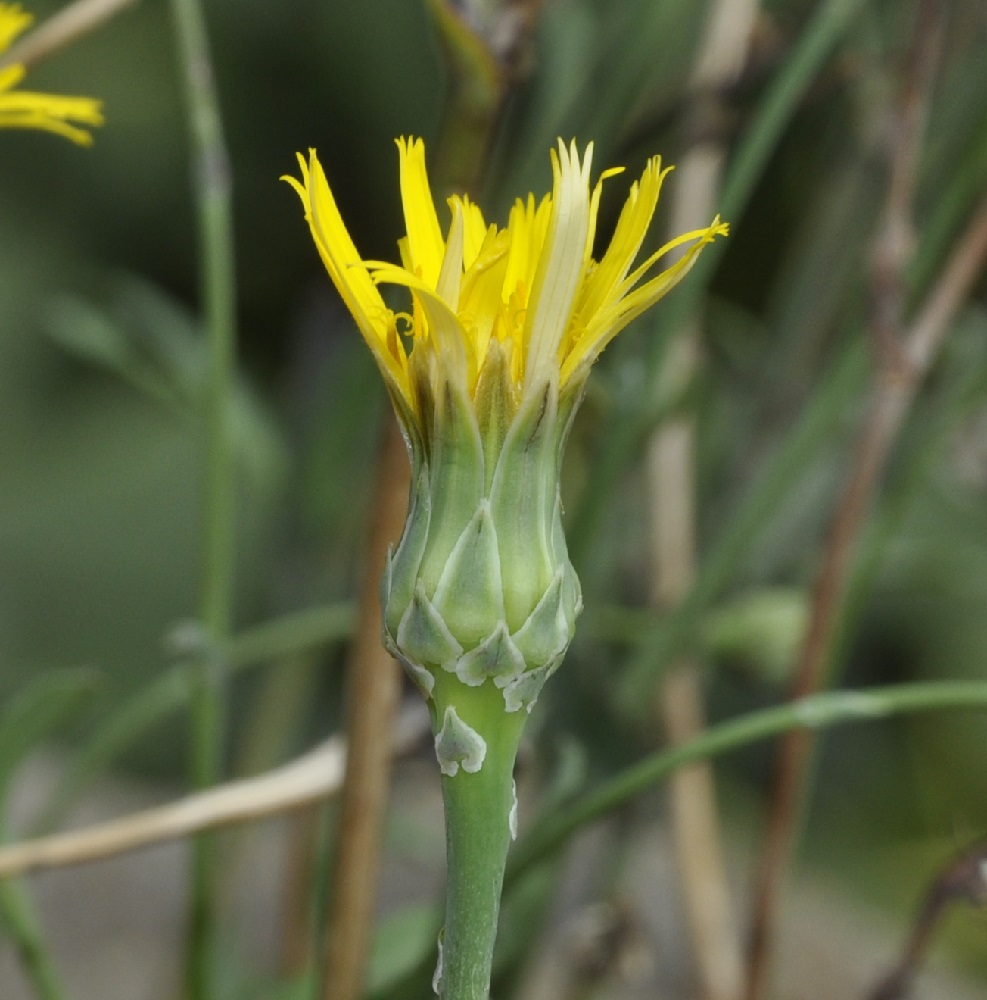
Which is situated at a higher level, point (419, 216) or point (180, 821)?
point (419, 216)

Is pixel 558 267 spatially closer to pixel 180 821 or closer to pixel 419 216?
pixel 419 216

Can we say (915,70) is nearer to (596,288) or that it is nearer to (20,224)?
(596,288)

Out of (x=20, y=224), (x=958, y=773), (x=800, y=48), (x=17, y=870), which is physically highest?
(x=800, y=48)

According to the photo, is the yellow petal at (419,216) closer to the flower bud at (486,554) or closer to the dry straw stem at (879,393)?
the flower bud at (486,554)

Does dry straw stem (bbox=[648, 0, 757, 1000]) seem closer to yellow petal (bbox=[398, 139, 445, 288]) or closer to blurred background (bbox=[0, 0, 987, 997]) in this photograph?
blurred background (bbox=[0, 0, 987, 997])

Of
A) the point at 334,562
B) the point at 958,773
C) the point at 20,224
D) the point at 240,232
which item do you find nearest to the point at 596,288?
the point at 334,562

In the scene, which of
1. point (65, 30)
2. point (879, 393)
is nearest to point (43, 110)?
point (65, 30)

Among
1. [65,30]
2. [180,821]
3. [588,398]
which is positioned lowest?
[180,821]
